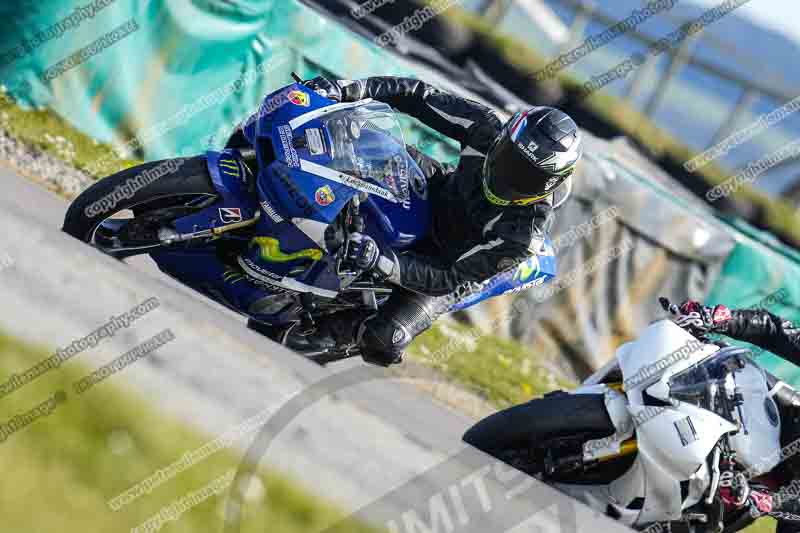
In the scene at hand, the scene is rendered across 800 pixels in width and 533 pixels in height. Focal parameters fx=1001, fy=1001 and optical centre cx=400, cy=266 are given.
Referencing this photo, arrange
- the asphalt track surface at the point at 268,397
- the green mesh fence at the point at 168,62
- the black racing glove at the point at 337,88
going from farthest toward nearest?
the green mesh fence at the point at 168,62 < the black racing glove at the point at 337,88 < the asphalt track surface at the point at 268,397

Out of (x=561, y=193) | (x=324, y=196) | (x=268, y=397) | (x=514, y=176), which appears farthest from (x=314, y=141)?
(x=268, y=397)

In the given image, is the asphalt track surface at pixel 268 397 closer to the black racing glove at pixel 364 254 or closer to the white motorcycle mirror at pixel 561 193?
the black racing glove at pixel 364 254

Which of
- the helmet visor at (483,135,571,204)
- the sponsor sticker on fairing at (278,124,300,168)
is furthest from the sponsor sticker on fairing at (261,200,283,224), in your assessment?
the helmet visor at (483,135,571,204)

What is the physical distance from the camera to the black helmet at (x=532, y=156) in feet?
15.4

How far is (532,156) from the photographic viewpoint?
185 inches

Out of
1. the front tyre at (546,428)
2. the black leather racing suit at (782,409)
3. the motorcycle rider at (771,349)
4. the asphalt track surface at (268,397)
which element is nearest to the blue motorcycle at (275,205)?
the front tyre at (546,428)

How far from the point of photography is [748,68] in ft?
33.9

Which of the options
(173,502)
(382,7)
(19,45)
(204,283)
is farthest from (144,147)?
(173,502)

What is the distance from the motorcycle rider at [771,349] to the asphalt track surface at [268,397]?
5.67ft

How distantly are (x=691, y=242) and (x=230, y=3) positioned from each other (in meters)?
4.22

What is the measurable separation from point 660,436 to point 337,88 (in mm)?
2343

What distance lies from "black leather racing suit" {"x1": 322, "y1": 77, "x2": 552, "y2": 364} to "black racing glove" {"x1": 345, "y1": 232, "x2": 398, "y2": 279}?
0.16 metres

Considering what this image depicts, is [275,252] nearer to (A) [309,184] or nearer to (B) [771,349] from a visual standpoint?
(A) [309,184]

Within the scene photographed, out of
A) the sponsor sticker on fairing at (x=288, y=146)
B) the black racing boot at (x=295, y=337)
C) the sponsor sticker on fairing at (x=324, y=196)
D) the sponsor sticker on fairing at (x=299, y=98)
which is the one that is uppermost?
the sponsor sticker on fairing at (x=299, y=98)
